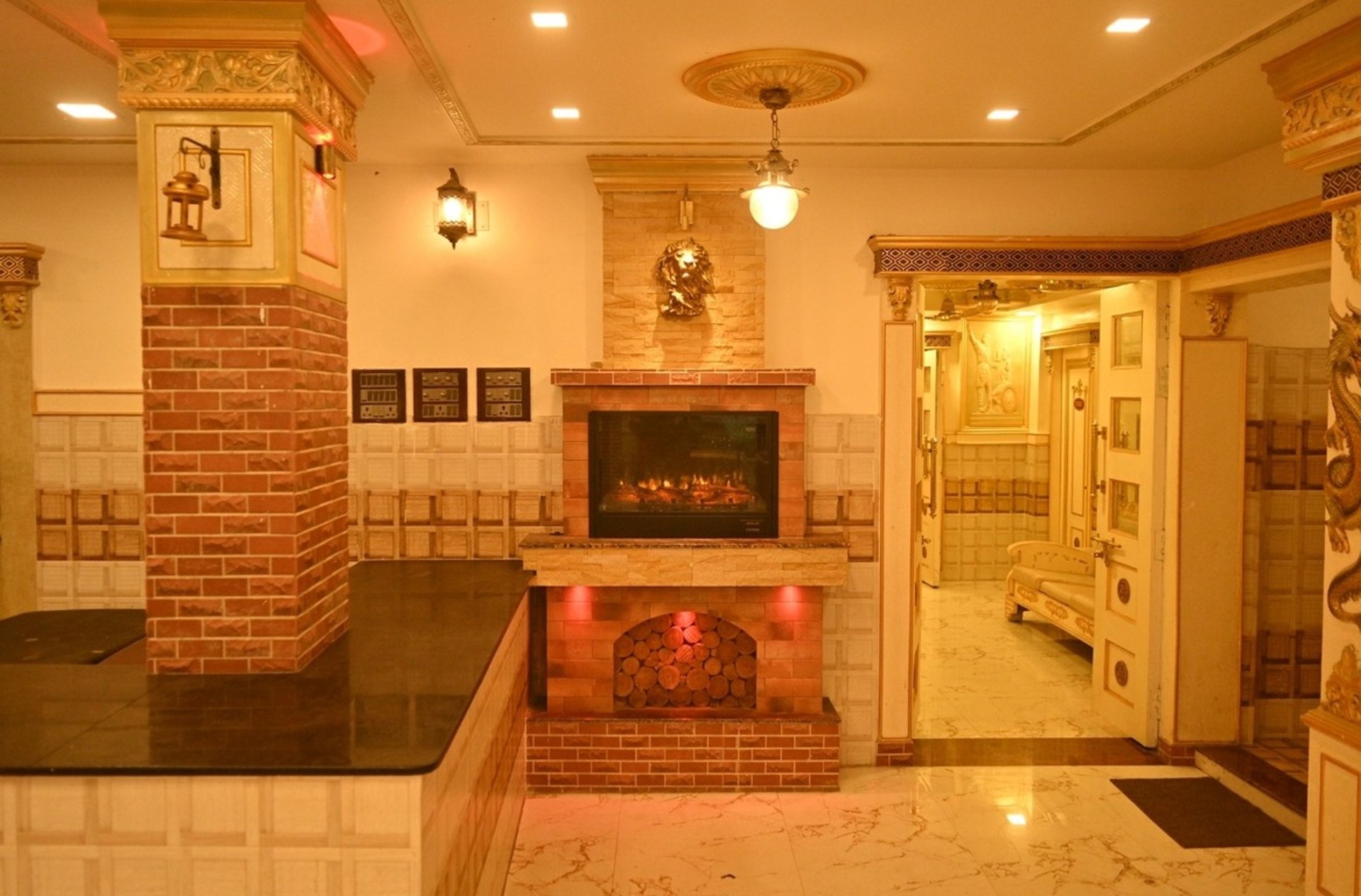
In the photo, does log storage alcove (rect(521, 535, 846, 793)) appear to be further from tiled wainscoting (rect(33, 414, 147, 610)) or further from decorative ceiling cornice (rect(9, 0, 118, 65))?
decorative ceiling cornice (rect(9, 0, 118, 65))

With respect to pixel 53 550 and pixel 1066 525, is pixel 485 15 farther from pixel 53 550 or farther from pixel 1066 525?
pixel 1066 525

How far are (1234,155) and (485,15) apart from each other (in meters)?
3.71

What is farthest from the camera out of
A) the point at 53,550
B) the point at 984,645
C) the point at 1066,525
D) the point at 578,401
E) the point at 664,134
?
the point at 1066,525

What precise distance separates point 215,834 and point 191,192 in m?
1.73

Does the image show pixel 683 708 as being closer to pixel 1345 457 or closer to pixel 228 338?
pixel 228 338

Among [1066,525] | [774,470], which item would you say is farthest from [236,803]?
[1066,525]

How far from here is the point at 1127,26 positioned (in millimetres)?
2932

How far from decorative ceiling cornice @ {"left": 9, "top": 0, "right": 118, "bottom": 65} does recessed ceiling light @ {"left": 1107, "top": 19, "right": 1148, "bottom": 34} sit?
339 centimetres

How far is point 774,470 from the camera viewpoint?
445 cm

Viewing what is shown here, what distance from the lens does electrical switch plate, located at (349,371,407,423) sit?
4.61 m

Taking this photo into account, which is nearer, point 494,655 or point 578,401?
point 494,655

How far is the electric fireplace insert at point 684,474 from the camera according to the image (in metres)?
4.43

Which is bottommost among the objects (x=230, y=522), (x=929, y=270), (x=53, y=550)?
(x=53, y=550)

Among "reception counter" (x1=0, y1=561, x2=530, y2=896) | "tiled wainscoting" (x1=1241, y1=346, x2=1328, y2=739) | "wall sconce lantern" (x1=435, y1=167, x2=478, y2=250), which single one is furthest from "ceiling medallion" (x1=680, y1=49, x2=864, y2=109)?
"tiled wainscoting" (x1=1241, y1=346, x2=1328, y2=739)
